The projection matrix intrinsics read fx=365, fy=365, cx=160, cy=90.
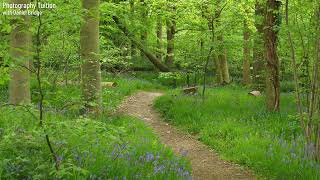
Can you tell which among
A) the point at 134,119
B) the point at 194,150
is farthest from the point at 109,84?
the point at 194,150

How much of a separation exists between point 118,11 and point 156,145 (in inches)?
511

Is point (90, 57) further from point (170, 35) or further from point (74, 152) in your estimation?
point (170, 35)

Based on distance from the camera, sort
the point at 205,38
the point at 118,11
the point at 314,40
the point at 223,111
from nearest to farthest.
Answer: the point at 314,40
the point at 223,111
the point at 205,38
the point at 118,11

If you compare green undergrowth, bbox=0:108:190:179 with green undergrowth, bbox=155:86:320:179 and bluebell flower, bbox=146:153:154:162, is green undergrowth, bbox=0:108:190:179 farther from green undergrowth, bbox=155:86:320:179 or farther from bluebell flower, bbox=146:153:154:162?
green undergrowth, bbox=155:86:320:179

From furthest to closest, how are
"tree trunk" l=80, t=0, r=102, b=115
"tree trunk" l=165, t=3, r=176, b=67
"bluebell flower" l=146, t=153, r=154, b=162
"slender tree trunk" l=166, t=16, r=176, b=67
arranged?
"slender tree trunk" l=166, t=16, r=176, b=67
"tree trunk" l=165, t=3, r=176, b=67
"tree trunk" l=80, t=0, r=102, b=115
"bluebell flower" l=146, t=153, r=154, b=162

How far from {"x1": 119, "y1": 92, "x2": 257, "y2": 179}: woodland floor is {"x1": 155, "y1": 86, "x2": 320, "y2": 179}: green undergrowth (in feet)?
0.71

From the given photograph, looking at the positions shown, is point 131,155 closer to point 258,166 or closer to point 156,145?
point 156,145

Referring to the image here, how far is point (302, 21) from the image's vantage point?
6711mm

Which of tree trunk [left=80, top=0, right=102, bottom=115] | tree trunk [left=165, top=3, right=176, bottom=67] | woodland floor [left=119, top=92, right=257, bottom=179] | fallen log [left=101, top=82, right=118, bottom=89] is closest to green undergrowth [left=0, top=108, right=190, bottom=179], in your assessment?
woodland floor [left=119, top=92, right=257, bottom=179]

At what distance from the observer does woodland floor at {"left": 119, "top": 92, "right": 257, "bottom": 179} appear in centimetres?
696

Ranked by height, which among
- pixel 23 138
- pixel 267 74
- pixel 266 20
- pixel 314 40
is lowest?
pixel 23 138

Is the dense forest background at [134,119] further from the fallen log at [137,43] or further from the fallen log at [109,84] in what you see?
the fallen log at [137,43]

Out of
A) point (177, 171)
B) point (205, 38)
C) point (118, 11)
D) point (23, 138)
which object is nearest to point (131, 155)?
point (177, 171)

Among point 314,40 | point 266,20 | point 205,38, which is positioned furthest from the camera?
point 205,38
